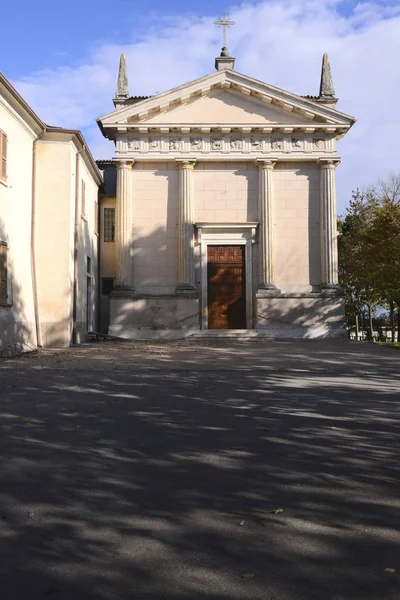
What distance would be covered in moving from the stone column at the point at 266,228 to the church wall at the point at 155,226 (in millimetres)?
3745

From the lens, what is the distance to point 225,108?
26.2 metres

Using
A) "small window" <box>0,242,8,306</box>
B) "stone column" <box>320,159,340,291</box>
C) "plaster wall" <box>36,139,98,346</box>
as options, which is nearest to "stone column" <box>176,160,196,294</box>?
"stone column" <box>320,159,340,291</box>

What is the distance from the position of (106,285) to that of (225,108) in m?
9.87

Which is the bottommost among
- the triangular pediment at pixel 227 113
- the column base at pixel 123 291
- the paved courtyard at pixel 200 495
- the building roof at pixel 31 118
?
the paved courtyard at pixel 200 495

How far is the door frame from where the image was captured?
2611 centimetres

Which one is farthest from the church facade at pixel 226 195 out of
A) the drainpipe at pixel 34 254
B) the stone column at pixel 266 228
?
the drainpipe at pixel 34 254

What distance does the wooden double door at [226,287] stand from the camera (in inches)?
1037

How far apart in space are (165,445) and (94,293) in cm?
2130

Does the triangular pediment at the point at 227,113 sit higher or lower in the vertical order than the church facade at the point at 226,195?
higher

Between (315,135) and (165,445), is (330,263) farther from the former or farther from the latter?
(165,445)

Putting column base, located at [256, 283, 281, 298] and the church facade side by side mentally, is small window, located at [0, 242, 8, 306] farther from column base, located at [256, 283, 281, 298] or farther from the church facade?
column base, located at [256, 283, 281, 298]

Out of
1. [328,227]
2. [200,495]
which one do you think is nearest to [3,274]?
[200,495]

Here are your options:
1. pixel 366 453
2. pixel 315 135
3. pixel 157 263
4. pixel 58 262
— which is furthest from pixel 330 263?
pixel 366 453

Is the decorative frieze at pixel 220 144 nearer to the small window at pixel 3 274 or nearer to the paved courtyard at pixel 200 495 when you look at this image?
the small window at pixel 3 274
